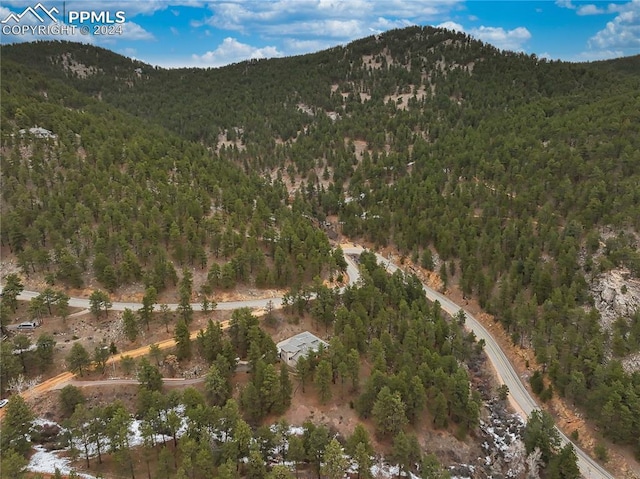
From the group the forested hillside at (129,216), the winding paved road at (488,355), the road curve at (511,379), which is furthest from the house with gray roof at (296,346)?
the road curve at (511,379)

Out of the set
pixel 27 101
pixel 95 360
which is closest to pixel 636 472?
pixel 95 360

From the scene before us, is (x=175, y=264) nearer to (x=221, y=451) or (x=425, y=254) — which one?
(x=221, y=451)

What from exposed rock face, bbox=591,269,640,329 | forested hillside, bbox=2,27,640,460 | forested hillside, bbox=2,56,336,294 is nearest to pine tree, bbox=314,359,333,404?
forested hillside, bbox=2,56,336,294

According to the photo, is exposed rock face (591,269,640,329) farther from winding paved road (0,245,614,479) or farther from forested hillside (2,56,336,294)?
forested hillside (2,56,336,294)

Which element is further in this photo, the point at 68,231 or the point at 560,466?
the point at 68,231

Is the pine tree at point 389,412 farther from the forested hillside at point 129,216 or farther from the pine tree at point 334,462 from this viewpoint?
the forested hillside at point 129,216
